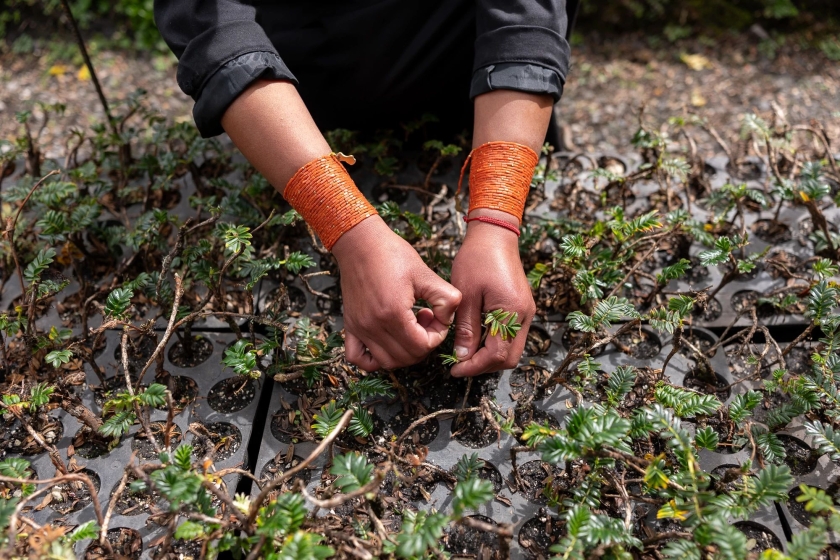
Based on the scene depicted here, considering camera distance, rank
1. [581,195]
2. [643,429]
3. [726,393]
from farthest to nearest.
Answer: [581,195], [726,393], [643,429]

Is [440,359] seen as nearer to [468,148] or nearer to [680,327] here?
[680,327]

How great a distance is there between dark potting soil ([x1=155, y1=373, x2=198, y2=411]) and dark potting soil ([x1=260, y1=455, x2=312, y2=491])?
0.78 ft

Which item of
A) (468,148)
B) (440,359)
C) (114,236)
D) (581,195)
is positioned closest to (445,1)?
(468,148)

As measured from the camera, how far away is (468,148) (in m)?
1.85

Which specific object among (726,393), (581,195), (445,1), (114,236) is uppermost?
(445,1)

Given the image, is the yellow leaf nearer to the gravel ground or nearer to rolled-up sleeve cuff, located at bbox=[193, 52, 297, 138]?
the gravel ground

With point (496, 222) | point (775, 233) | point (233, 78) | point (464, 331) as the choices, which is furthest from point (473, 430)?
point (775, 233)

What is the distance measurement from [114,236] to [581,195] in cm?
127

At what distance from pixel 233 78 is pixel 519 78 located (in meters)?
0.61

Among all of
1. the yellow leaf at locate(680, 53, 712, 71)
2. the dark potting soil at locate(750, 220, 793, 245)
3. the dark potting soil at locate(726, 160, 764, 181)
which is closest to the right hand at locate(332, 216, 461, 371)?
the dark potting soil at locate(750, 220, 793, 245)

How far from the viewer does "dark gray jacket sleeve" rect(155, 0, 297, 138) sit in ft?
4.27

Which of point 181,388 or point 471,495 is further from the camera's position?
point 181,388

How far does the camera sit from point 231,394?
1342 millimetres

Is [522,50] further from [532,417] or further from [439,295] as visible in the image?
[532,417]
